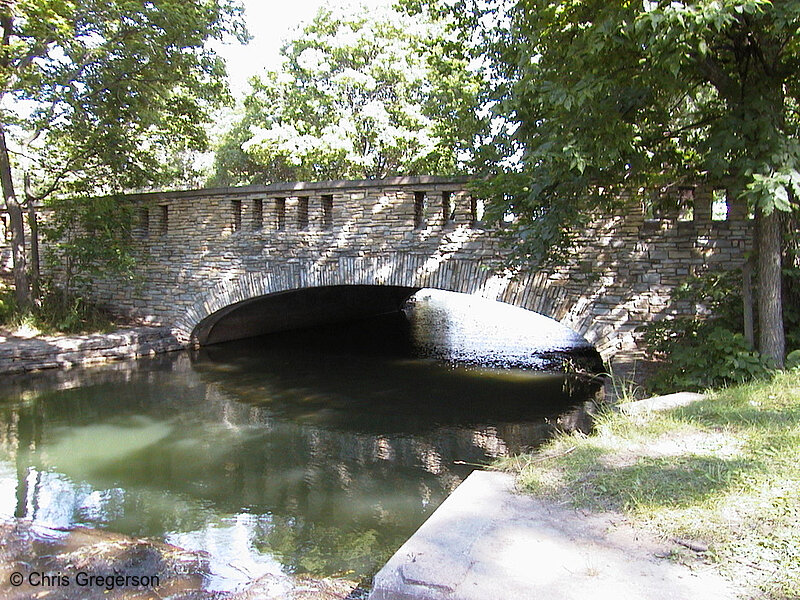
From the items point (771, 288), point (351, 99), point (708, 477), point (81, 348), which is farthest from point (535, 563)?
point (351, 99)

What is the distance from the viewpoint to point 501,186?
5.93 m

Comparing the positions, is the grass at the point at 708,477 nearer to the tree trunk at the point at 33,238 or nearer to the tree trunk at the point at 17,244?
the tree trunk at the point at 17,244

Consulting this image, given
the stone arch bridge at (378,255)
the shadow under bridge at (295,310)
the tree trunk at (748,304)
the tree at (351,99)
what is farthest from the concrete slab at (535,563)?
the tree at (351,99)

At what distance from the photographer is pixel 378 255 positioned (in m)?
8.63

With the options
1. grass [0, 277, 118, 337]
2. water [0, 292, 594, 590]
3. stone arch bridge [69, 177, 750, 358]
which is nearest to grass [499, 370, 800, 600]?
water [0, 292, 594, 590]

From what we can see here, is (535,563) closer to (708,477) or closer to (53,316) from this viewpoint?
(708,477)

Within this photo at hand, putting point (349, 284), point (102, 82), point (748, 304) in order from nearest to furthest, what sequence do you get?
point (748, 304) < point (349, 284) < point (102, 82)

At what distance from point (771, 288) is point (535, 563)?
392 centimetres

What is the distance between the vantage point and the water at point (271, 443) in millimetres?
4168

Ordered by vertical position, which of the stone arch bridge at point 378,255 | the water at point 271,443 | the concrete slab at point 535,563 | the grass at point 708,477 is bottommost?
the water at point 271,443

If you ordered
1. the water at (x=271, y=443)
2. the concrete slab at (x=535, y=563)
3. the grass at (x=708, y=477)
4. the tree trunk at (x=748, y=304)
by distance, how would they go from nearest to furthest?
the concrete slab at (x=535, y=563) → the grass at (x=708, y=477) → the water at (x=271, y=443) → the tree trunk at (x=748, y=304)

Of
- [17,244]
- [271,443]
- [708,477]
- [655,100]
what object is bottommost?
[271,443]

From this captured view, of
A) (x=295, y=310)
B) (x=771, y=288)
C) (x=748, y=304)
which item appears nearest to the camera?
(x=771, y=288)

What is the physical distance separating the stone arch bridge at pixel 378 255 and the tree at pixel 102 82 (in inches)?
43.3
